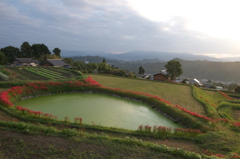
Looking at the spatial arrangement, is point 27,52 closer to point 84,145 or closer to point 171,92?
point 171,92

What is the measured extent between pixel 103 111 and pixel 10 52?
60.3 m

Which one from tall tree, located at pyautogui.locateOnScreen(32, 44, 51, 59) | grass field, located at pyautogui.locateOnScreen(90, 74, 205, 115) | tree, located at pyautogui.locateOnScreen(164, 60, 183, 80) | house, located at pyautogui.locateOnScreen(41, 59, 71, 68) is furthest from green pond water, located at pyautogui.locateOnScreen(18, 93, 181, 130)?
tall tree, located at pyautogui.locateOnScreen(32, 44, 51, 59)

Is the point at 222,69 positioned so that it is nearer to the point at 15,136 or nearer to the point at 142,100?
the point at 142,100

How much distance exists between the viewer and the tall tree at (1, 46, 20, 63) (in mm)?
56275

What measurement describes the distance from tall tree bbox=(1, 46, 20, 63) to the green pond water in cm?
5182

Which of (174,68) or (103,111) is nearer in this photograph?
(103,111)

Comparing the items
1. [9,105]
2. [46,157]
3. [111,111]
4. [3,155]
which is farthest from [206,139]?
[9,105]

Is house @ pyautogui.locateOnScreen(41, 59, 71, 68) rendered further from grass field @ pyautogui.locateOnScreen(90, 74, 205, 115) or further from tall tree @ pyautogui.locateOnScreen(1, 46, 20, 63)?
grass field @ pyautogui.locateOnScreen(90, 74, 205, 115)

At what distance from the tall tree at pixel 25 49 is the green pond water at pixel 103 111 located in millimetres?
51483

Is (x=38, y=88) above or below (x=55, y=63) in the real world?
below

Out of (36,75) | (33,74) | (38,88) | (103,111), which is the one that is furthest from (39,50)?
(103,111)

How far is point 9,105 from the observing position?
12797 millimetres

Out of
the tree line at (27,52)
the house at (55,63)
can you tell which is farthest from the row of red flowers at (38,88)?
the tree line at (27,52)

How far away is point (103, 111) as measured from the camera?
14562 mm
